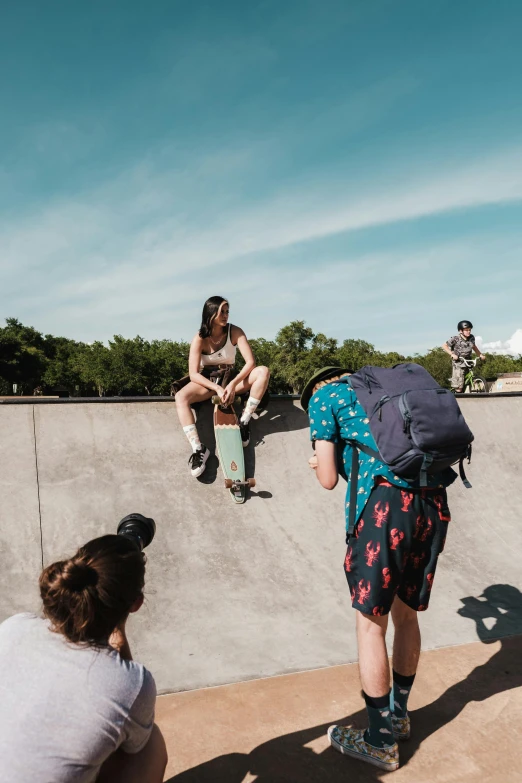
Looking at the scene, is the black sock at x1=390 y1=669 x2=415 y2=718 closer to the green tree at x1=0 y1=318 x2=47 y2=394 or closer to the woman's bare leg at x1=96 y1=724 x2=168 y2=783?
the woman's bare leg at x1=96 y1=724 x2=168 y2=783

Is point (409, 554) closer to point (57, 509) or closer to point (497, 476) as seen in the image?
point (57, 509)

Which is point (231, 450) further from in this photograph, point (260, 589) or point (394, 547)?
point (394, 547)

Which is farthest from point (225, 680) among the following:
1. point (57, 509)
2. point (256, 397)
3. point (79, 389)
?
point (79, 389)

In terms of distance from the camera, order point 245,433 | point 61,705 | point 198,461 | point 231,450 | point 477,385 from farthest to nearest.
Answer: point 477,385
point 245,433
point 231,450
point 198,461
point 61,705

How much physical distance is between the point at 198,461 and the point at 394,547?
3.20 meters

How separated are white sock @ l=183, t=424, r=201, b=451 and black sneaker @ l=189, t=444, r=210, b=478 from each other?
1.9 inches

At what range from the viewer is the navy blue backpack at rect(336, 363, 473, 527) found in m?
2.48

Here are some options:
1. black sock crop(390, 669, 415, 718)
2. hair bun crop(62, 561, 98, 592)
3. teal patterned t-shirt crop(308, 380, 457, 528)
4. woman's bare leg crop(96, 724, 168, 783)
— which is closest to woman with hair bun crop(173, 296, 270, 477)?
teal patterned t-shirt crop(308, 380, 457, 528)

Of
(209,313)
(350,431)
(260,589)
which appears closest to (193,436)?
(209,313)

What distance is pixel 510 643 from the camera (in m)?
3.83

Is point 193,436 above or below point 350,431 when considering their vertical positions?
below

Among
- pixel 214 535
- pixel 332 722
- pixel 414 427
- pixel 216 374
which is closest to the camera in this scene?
pixel 414 427

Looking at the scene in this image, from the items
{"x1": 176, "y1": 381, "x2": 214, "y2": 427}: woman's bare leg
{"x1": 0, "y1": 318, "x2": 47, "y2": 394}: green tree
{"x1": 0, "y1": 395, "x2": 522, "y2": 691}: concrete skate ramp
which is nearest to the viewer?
{"x1": 0, "y1": 395, "x2": 522, "y2": 691}: concrete skate ramp

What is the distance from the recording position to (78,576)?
1.76 metres
